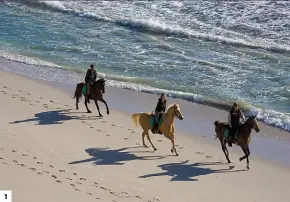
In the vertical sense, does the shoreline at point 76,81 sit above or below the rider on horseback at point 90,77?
below

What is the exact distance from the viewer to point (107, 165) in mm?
15531

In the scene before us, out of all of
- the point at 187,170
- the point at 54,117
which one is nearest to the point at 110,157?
the point at 187,170

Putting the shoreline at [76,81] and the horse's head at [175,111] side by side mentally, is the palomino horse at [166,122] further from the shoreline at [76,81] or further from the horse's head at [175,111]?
the shoreline at [76,81]

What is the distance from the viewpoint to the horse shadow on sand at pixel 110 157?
15.7 meters

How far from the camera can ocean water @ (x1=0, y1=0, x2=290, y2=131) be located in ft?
72.8

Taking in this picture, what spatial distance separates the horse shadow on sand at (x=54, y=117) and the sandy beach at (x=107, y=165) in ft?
0.10

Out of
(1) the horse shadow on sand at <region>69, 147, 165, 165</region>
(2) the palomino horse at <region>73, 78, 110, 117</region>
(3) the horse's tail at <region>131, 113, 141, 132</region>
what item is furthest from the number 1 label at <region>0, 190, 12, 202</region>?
(2) the palomino horse at <region>73, 78, 110, 117</region>

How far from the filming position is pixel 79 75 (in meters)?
23.1

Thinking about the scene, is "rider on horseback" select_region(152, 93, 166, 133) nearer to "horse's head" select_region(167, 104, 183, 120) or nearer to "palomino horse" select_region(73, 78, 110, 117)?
"horse's head" select_region(167, 104, 183, 120)

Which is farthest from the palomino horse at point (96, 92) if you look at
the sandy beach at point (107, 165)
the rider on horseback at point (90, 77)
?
the sandy beach at point (107, 165)

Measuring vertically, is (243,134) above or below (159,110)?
below

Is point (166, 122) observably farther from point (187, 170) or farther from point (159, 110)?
point (187, 170)

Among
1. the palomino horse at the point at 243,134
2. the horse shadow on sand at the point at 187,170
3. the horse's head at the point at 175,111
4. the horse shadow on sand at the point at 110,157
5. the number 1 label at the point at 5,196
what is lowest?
the horse shadow on sand at the point at 187,170

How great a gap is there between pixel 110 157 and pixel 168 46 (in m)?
12.0
